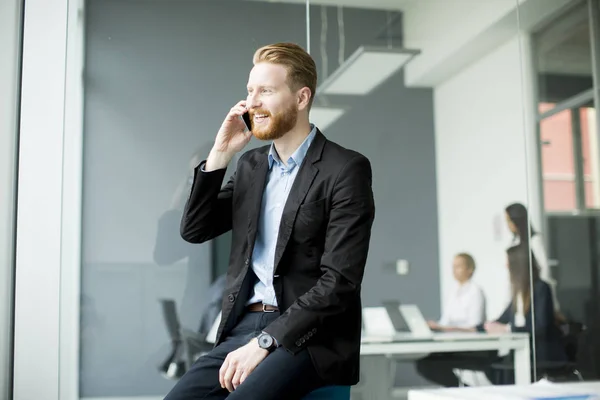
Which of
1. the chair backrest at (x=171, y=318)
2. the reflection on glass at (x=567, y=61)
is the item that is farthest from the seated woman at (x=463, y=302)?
the chair backrest at (x=171, y=318)

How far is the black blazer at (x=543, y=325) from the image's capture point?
4.14 metres

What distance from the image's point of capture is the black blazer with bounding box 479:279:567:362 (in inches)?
163

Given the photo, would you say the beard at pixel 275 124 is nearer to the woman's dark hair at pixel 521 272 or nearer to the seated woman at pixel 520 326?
the seated woman at pixel 520 326

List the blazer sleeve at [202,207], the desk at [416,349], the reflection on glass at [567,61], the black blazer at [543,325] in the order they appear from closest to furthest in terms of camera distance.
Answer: the blazer sleeve at [202,207]
the desk at [416,349]
the black blazer at [543,325]
the reflection on glass at [567,61]

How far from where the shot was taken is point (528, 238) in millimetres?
4250

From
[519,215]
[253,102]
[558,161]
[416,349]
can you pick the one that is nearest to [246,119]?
[253,102]

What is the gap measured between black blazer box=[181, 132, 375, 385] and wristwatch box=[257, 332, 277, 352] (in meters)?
0.02

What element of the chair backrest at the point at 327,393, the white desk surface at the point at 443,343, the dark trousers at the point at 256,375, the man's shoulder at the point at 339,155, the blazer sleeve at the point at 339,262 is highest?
the man's shoulder at the point at 339,155

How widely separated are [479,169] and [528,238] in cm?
52

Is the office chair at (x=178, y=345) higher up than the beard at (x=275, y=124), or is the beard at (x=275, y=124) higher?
the beard at (x=275, y=124)

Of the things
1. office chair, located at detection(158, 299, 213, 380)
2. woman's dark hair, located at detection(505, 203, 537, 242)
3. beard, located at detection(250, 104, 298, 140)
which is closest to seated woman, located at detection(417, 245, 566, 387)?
woman's dark hair, located at detection(505, 203, 537, 242)

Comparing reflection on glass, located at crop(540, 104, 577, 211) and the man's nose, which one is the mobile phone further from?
reflection on glass, located at crop(540, 104, 577, 211)

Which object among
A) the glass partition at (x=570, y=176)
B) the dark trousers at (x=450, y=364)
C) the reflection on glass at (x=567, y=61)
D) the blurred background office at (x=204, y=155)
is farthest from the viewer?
the reflection on glass at (x=567, y=61)

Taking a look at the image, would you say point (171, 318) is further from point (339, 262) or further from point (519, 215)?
point (519, 215)
